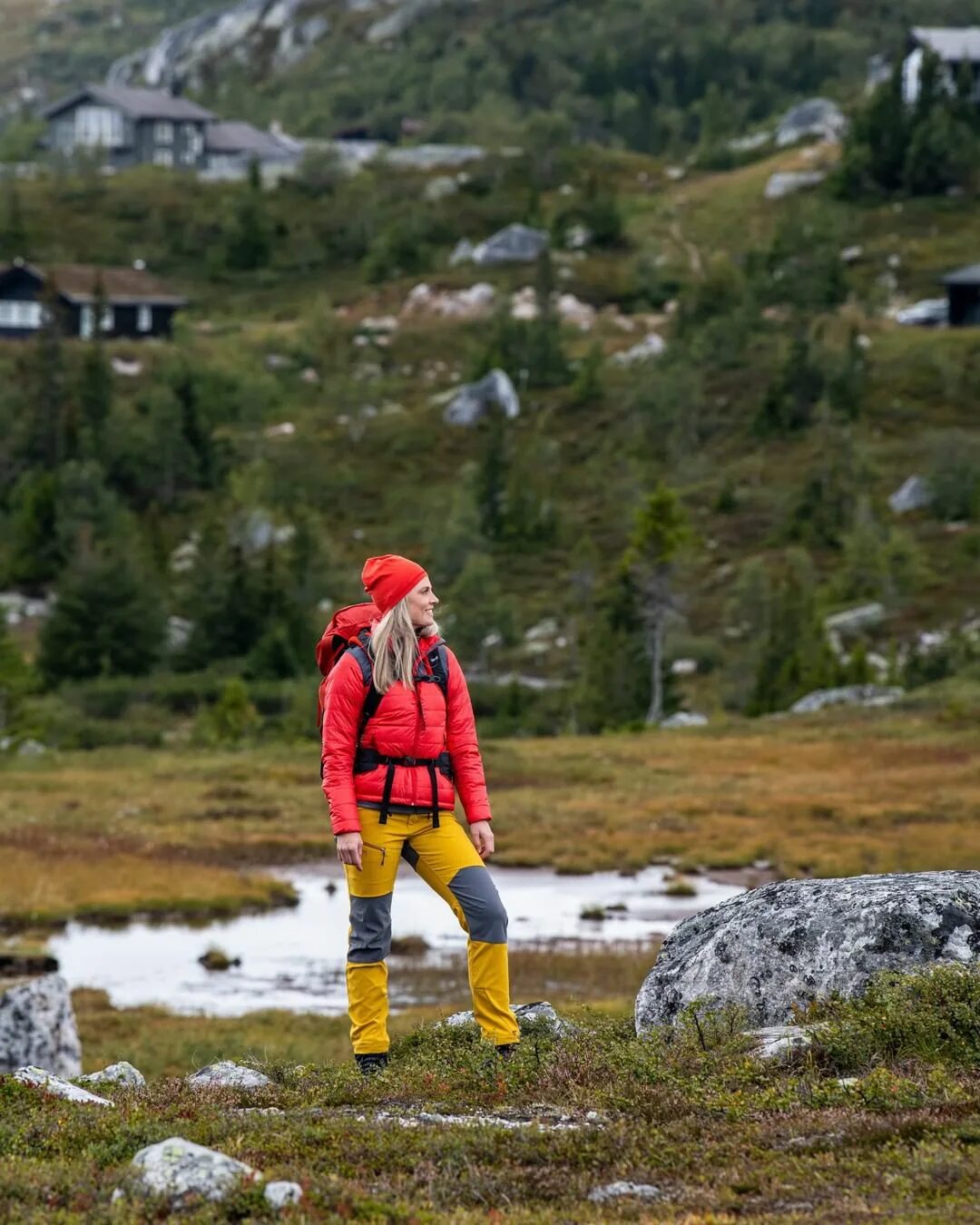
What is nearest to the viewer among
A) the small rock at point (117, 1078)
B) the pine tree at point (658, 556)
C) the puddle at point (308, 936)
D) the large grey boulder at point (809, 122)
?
the small rock at point (117, 1078)

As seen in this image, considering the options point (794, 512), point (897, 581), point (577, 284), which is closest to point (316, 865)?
point (897, 581)

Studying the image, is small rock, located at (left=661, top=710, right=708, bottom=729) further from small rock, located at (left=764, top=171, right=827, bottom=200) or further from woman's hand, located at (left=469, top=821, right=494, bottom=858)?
small rock, located at (left=764, top=171, right=827, bottom=200)

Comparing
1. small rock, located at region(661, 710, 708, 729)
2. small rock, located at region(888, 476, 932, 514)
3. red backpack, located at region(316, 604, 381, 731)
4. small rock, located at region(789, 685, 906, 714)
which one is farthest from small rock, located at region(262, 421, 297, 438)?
red backpack, located at region(316, 604, 381, 731)

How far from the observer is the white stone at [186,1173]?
23.8 ft

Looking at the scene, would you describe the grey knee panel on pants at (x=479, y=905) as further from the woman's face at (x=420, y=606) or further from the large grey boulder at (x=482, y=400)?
the large grey boulder at (x=482, y=400)

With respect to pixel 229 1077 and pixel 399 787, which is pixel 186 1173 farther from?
pixel 229 1077

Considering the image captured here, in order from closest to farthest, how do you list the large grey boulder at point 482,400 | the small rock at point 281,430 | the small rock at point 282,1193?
the small rock at point 282,1193
the small rock at point 281,430
the large grey boulder at point 482,400

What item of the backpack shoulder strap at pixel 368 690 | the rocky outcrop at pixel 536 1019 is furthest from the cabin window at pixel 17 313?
the backpack shoulder strap at pixel 368 690

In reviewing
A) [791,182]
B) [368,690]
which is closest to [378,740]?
[368,690]

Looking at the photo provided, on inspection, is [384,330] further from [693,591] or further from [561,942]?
[561,942]

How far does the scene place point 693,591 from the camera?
8294 centimetres

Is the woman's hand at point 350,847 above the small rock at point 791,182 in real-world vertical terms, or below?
below

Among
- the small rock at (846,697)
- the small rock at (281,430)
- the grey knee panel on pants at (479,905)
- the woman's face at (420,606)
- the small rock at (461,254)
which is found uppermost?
the small rock at (461,254)

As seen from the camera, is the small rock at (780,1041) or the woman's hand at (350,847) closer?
the small rock at (780,1041)
